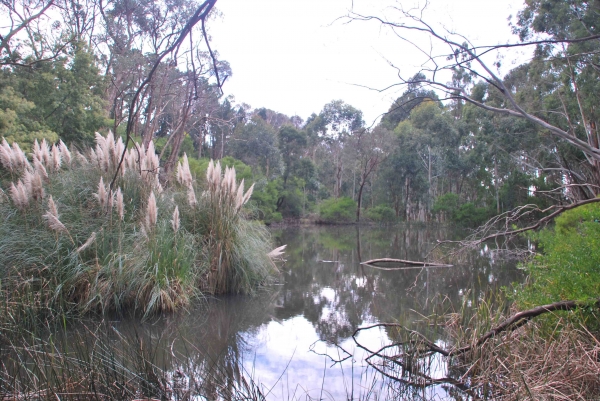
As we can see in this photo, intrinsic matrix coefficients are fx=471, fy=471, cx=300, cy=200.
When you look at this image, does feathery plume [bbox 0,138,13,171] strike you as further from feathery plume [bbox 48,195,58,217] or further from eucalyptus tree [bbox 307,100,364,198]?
eucalyptus tree [bbox 307,100,364,198]

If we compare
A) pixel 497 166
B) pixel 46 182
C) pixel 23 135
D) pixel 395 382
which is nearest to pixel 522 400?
pixel 395 382

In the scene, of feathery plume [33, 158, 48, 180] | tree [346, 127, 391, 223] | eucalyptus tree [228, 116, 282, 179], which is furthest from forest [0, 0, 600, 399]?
tree [346, 127, 391, 223]

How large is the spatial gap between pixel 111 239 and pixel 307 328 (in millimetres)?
2202

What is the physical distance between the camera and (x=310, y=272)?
8.63 m

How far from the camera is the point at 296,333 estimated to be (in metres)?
4.52

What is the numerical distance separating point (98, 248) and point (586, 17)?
12.3 m

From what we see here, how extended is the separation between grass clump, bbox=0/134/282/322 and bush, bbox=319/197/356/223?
74.1 feet

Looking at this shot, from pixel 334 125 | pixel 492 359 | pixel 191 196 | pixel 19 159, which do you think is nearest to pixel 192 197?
pixel 191 196

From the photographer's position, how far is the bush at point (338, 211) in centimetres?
2872

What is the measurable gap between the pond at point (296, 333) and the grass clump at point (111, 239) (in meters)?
0.32

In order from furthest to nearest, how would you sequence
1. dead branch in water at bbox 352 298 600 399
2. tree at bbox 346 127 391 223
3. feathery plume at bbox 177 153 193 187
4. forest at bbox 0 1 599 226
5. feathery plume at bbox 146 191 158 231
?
tree at bbox 346 127 391 223 → forest at bbox 0 1 599 226 → feathery plume at bbox 177 153 193 187 → feathery plume at bbox 146 191 158 231 → dead branch in water at bbox 352 298 600 399

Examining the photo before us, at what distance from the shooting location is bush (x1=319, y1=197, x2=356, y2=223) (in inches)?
1131

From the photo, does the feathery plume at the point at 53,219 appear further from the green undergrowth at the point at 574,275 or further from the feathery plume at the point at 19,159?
the green undergrowth at the point at 574,275

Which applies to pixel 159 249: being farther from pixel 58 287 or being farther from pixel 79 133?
pixel 79 133
